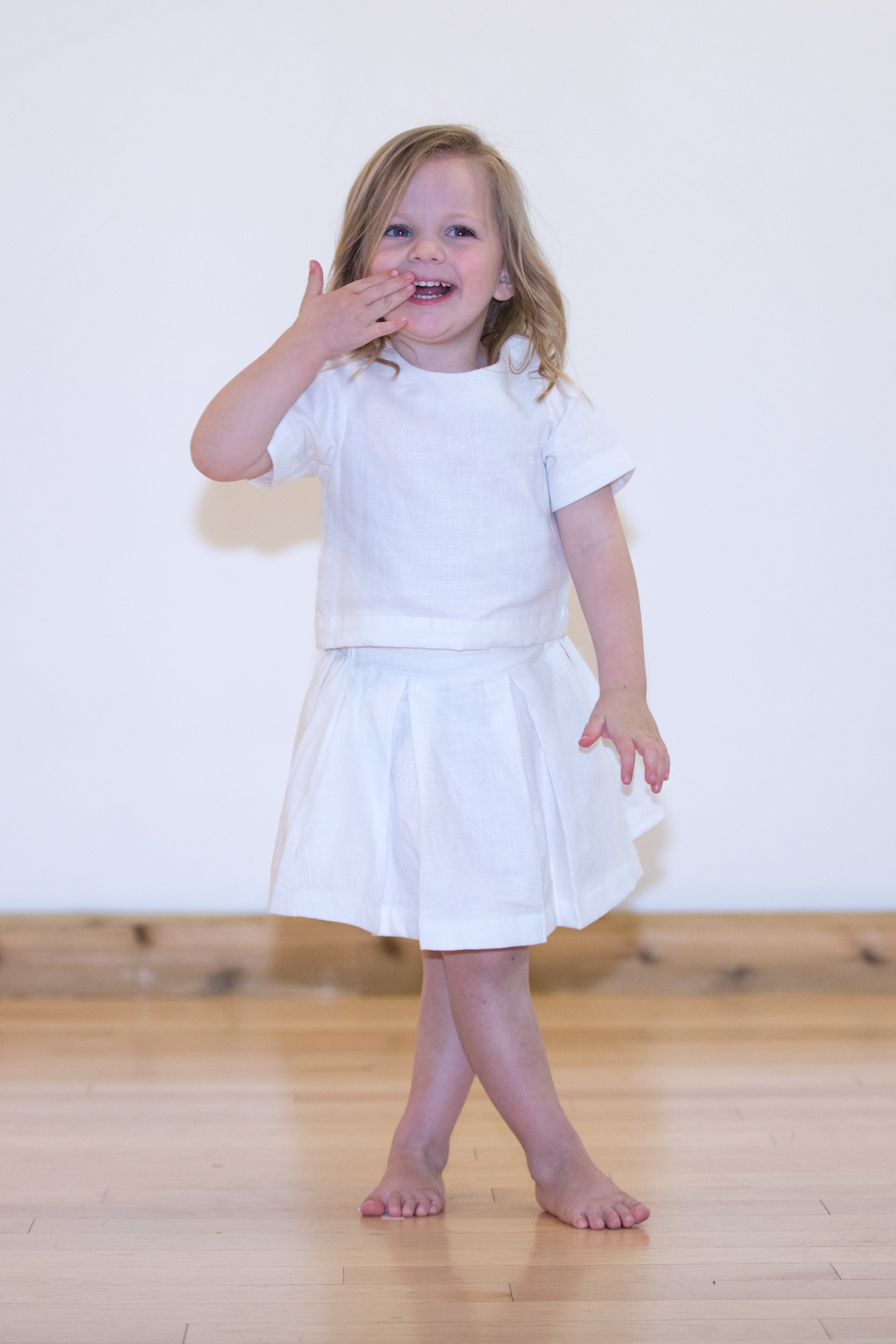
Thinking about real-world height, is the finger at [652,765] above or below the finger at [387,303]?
below

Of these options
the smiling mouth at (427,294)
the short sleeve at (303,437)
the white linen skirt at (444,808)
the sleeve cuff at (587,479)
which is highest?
the smiling mouth at (427,294)

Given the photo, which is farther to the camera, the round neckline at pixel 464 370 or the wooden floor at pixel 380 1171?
the round neckline at pixel 464 370

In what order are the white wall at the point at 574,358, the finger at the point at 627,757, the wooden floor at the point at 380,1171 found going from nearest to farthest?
1. the wooden floor at the point at 380,1171
2. the finger at the point at 627,757
3. the white wall at the point at 574,358

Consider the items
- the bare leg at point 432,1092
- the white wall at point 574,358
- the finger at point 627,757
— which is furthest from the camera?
the white wall at point 574,358

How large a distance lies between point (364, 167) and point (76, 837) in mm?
1002

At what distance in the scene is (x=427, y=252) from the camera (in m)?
1.08

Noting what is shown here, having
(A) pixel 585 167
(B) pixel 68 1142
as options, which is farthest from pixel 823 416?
(B) pixel 68 1142

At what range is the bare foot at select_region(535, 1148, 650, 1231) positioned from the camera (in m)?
1.04

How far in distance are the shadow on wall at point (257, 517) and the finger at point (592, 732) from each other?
0.81 metres

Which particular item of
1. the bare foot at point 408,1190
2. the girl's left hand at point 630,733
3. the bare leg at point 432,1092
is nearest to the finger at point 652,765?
the girl's left hand at point 630,733

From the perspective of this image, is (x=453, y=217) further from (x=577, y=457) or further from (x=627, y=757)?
(x=627, y=757)

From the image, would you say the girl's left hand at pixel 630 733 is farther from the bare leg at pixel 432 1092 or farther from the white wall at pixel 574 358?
the white wall at pixel 574 358

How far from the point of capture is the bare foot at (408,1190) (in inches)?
42.1

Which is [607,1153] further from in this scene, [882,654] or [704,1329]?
[882,654]
